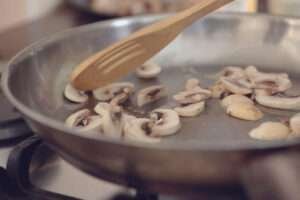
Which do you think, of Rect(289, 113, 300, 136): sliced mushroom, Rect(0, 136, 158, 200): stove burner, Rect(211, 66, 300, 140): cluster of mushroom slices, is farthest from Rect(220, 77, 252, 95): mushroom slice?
Rect(0, 136, 158, 200): stove burner

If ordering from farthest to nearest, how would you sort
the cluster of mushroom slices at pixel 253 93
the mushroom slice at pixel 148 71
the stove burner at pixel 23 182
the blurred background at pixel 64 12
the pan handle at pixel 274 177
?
the blurred background at pixel 64 12, the mushroom slice at pixel 148 71, the cluster of mushroom slices at pixel 253 93, the stove burner at pixel 23 182, the pan handle at pixel 274 177

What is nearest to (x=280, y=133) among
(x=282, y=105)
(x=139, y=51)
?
(x=282, y=105)

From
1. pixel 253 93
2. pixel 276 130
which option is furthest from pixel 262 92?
pixel 276 130

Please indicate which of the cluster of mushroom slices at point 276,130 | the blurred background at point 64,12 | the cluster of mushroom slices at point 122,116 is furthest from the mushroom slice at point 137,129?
the blurred background at point 64,12

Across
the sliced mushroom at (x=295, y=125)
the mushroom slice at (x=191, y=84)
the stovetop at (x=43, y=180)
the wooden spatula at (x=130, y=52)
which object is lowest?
the stovetop at (x=43, y=180)

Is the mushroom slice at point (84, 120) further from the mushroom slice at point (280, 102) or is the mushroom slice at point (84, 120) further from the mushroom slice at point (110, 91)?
the mushroom slice at point (280, 102)

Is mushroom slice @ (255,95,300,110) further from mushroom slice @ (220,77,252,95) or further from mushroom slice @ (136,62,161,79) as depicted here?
mushroom slice @ (136,62,161,79)

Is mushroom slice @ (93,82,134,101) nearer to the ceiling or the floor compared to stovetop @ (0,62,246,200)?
nearer to the ceiling

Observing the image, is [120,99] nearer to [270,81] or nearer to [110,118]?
[110,118]
